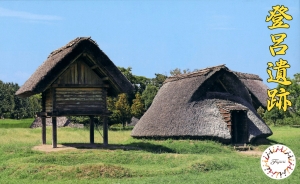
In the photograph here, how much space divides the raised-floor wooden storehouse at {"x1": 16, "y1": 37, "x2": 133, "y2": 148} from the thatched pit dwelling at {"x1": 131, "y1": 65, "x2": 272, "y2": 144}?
16.0 feet

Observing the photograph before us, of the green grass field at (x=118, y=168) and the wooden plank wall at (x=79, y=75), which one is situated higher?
the wooden plank wall at (x=79, y=75)

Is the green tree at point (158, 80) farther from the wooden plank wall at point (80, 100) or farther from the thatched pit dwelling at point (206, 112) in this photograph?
the wooden plank wall at point (80, 100)

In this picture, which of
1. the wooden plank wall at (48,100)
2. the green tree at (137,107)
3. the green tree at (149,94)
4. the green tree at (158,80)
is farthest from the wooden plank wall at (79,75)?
the green tree at (158,80)

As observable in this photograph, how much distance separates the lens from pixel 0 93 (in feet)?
193

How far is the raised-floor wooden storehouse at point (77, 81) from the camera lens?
54.3 feet

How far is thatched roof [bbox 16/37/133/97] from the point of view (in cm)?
1625

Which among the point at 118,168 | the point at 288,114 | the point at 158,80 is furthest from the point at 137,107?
the point at 118,168

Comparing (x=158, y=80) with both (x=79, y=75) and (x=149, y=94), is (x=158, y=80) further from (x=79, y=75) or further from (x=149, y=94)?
(x=79, y=75)

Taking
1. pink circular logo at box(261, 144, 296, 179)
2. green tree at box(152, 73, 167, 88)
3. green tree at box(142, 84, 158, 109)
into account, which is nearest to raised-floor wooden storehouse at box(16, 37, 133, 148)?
pink circular logo at box(261, 144, 296, 179)

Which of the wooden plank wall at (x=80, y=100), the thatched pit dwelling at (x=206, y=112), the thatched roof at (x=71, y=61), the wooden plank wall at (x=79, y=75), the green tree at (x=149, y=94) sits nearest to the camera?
the thatched roof at (x=71, y=61)

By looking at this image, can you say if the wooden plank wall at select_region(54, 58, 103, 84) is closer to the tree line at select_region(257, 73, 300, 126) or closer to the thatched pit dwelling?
the thatched pit dwelling

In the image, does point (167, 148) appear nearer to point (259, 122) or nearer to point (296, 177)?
point (259, 122)

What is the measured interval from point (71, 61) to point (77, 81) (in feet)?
3.33

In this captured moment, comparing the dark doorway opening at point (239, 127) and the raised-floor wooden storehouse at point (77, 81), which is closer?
the raised-floor wooden storehouse at point (77, 81)
